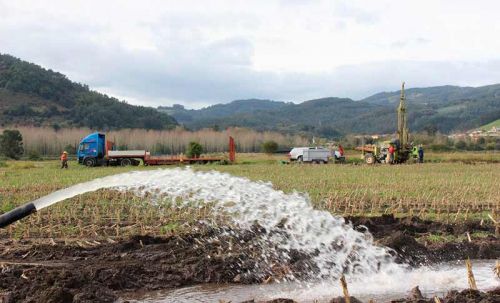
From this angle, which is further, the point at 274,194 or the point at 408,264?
the point at 274,194

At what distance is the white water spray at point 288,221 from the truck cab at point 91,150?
33.7 meters

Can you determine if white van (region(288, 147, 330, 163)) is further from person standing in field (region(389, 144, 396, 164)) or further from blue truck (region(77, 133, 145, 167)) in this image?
→ blue truck (region(77, 133, 145, 167))

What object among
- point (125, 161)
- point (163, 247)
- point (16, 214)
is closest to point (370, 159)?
point (125, 161)

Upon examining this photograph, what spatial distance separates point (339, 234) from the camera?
10.0 metres

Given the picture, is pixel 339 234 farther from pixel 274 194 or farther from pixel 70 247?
pixel 70 247

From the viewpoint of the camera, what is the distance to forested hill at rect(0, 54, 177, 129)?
116 metres

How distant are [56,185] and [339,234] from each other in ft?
56.3

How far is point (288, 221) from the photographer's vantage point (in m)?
10.4

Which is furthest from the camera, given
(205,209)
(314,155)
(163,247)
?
(314,155)

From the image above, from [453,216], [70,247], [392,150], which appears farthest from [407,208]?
[392,150]

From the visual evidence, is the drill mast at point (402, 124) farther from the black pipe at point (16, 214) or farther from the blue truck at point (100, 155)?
the black pipe at point (16, 214)

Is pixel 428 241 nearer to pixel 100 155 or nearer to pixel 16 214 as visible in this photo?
pixel 16 214

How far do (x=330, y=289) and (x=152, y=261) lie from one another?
2.92 m

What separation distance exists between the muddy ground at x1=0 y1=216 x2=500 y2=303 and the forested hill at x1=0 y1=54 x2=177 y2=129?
10394cm
